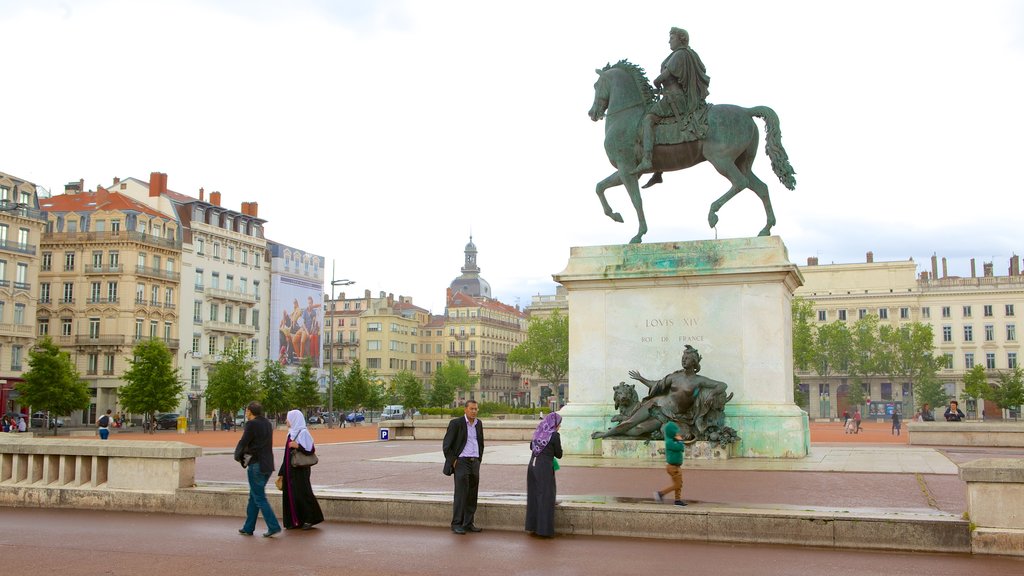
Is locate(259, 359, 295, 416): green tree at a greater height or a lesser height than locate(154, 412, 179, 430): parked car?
greater

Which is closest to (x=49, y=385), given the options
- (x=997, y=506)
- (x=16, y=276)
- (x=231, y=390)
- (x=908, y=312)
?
(x=231, y=390)

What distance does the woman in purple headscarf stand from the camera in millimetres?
11422

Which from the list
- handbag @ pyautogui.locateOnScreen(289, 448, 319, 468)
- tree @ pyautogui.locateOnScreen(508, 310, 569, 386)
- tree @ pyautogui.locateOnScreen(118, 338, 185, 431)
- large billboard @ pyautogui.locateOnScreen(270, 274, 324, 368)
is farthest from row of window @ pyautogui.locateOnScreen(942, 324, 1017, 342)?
handbag @ pyautogui.locateOnScreen(289, 448, 319, 468)

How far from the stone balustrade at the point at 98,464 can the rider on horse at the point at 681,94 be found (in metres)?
11.5

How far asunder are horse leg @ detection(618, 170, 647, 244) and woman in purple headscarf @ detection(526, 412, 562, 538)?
10.0 meters

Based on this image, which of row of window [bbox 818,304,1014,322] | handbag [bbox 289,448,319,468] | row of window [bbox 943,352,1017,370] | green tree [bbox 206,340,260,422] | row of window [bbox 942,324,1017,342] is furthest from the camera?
row of window [bbox 818,304,1014,322]

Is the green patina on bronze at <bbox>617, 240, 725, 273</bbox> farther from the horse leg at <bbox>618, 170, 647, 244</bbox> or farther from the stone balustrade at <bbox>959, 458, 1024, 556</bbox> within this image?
the stone balustrade at <bbox>959, 458, 1024, 556</bbox>

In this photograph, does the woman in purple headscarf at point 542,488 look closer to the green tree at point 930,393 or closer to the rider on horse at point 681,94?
the rider on horse at point 681,94

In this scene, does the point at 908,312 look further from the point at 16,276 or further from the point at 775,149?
the point at 775,149

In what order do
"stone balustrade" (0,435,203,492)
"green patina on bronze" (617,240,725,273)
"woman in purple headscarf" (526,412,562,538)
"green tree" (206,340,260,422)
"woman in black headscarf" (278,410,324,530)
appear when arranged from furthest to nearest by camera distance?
1. "green tree" (206,340,260,422)
2. "green patina on bronze" (617,240,725,273)
3. "stone balustrade" (0,435,203,492)
4. "woman in black headscarf" (278,410,324,530)
5. "woman in purple headscarf" (526,412,562,538)

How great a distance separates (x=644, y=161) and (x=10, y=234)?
2694 inches

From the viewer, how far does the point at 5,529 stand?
487 inches

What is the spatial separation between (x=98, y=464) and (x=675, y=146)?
42.5ft

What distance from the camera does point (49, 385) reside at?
200ft
